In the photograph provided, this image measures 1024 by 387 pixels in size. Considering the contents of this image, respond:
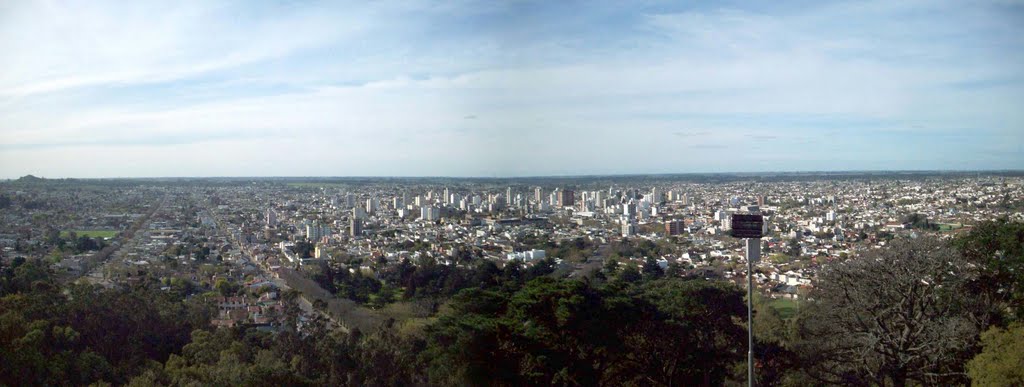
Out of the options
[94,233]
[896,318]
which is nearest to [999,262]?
[896,318]

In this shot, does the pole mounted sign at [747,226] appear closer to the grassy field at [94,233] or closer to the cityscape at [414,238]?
the cityscape at [414,238]

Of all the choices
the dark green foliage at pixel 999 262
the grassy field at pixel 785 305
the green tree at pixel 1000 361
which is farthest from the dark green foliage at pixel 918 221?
the green tree at pixel 1000 361

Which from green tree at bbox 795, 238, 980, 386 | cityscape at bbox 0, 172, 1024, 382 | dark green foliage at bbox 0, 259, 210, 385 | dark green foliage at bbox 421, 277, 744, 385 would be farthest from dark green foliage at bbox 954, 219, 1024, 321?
dark green foliage at bbox 0, 259, 210, 385

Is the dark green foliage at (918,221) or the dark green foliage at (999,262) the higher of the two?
the dark green foliage at (999,262)

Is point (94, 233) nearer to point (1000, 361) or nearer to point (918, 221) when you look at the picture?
point (1000, 361)

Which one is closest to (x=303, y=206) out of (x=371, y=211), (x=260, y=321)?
(x=371, y=211)

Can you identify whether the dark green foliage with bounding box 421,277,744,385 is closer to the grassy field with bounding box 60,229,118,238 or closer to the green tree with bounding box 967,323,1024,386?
the green tree with bounding box 967,323,1024,386
